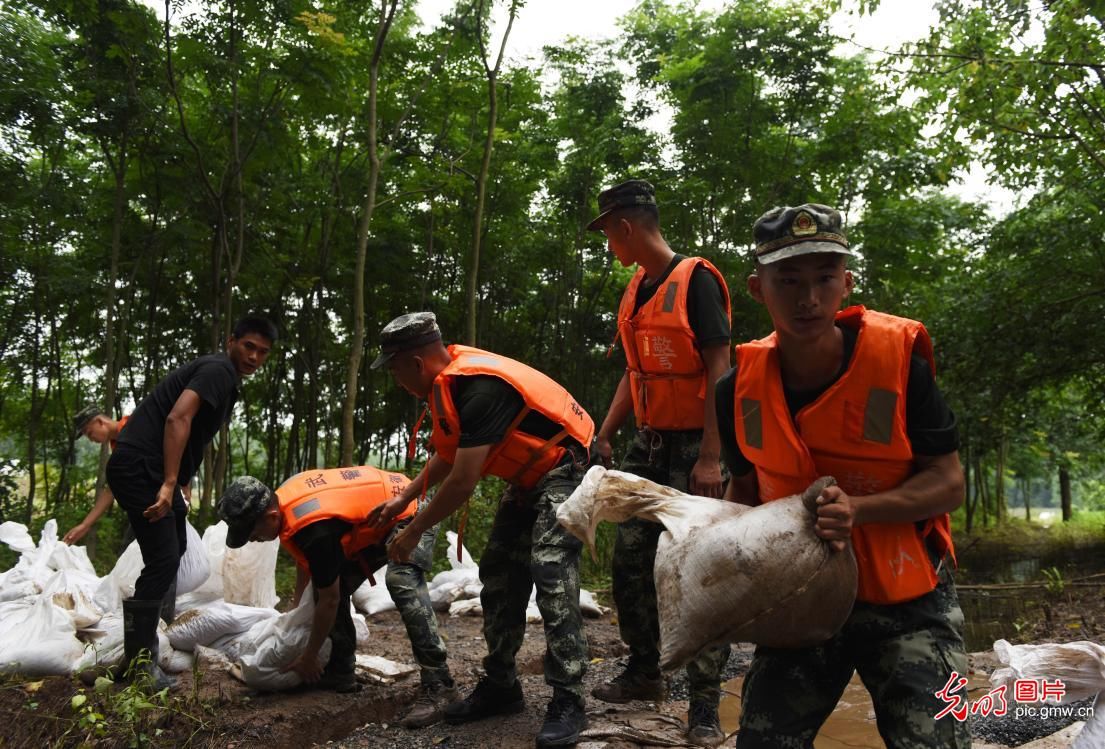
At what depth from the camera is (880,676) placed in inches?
59.6

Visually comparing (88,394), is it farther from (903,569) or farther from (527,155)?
(903,569)

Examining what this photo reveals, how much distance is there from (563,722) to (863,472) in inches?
63.4

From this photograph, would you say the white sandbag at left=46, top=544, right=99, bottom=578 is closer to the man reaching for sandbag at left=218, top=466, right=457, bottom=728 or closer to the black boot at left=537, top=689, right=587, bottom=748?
the man reaching for sandbag at left=218, top=466, right=457, bottom=728

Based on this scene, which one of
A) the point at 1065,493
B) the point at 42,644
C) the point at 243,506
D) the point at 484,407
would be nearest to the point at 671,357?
the point at 484,407

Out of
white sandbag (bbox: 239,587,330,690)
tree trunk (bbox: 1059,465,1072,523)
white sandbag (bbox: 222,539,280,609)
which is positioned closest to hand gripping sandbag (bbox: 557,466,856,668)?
white sandbag (bbox: 239,587,330,690)

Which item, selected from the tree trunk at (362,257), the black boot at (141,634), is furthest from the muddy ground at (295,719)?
the tree trunk at (362,257)

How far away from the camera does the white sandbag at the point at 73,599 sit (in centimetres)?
409

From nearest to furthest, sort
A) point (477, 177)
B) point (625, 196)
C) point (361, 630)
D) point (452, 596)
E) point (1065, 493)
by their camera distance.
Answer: point (625, 196) → point (361, 630) → point (452, 596) → point (477, 177) → point (1065, 493)

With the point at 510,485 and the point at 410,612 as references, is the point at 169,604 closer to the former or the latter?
the point at 410,612

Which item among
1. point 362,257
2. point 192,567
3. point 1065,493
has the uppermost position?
point 362,257

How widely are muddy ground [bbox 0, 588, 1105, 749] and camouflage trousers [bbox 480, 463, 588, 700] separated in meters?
0.25

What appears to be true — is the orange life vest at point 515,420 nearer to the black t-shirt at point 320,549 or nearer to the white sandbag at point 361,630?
the black t-shirt at point 320,549

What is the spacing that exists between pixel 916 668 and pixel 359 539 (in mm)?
2518

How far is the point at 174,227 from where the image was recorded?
9.37 m
